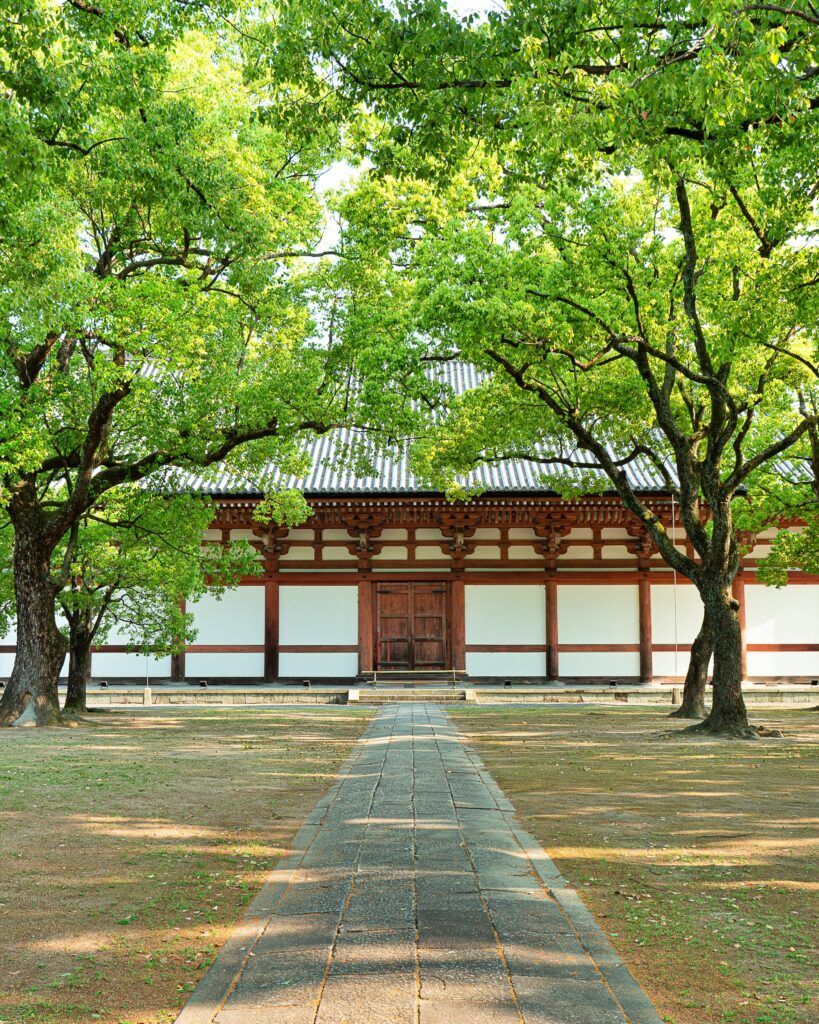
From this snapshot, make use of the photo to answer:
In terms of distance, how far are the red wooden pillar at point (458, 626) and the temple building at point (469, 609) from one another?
34mm

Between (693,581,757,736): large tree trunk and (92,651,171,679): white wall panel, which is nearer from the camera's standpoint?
(693,581,757,736): large tree trunk

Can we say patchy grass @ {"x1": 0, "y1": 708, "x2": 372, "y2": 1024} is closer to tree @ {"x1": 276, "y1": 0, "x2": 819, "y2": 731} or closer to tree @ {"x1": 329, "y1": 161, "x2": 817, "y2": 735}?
tree @ {"x1": 276, "y1": 0, "x2": 819, "y2": 731}

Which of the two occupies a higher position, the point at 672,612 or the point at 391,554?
the point at 391,554

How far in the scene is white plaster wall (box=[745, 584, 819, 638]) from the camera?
21.8 metres

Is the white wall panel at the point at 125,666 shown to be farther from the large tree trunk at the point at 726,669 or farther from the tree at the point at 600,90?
the tree at the point at 600,90

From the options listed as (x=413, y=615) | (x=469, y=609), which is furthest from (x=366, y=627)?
(x=469, y=609)

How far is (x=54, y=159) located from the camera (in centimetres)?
835

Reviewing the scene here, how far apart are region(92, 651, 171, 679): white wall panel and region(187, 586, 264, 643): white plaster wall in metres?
1.14

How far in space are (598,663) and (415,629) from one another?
446 centimetres

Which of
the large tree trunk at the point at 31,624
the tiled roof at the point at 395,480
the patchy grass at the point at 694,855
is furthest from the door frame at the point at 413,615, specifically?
the patchy grass at the point at 694,855

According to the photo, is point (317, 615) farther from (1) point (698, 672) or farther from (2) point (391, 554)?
(1) point (698, 672)

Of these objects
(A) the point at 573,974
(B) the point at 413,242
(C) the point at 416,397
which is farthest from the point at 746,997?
(B) the point at 413,242

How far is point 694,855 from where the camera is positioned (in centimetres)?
543

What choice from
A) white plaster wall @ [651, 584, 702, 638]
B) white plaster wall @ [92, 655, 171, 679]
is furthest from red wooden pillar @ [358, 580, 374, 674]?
white plaster wall @ [651, 584, 702, 638]
